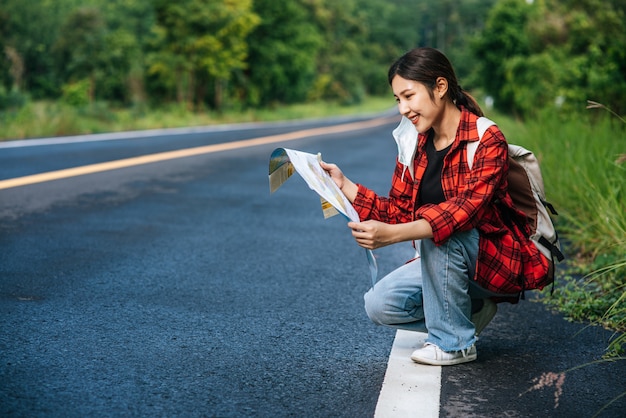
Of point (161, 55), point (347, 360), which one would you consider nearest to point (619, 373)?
point (347, 360)

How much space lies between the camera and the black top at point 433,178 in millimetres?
3422

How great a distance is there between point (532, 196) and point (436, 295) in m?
0.55

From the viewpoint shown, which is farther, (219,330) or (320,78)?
(320,78)

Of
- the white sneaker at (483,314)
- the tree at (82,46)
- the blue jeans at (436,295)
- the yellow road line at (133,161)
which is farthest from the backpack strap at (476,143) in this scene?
the tree at (82,46)

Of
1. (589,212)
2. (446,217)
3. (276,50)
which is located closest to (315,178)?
(446,217)

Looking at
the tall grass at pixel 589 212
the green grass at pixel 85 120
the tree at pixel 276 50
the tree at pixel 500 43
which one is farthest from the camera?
the tree at pixel 276 50

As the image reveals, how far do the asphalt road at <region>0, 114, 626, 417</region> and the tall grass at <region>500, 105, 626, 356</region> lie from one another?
24 cm

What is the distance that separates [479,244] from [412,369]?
1.82ft

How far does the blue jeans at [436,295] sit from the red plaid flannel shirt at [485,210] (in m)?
0.07

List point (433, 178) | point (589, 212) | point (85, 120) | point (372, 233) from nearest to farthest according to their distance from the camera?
point (372, 233) < point (433, 178) < point (589, 212) < point (85, 120)

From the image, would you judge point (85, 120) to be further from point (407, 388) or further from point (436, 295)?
point (407, 388)

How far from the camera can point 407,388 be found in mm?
3127

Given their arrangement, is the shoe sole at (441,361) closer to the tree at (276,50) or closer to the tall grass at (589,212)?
the tall grass at (589,212)

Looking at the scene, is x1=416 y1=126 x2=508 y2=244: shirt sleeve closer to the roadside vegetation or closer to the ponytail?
the ponytail
